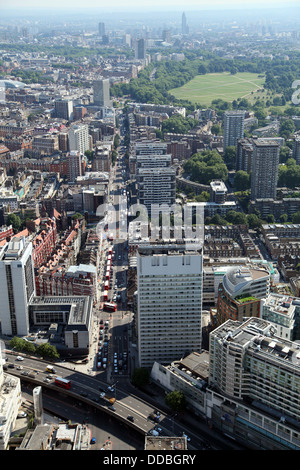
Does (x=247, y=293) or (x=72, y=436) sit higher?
(x=247, y=293)

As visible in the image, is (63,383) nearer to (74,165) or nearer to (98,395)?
(98,395)

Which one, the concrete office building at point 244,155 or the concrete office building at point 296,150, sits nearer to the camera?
the concrete office building at point 244,155

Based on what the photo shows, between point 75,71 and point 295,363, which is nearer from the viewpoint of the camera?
point 295,363

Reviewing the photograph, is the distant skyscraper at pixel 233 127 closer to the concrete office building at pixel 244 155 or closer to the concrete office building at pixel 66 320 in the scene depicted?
the concrete office building at pixel 244 155

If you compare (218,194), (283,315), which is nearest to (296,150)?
(218,194)

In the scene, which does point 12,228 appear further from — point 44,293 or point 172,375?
point 172,375

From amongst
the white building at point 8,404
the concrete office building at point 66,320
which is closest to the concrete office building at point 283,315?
the concrete office building at point 66,320

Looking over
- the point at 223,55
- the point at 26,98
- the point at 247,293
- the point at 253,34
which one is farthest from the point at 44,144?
the point at 253,34
